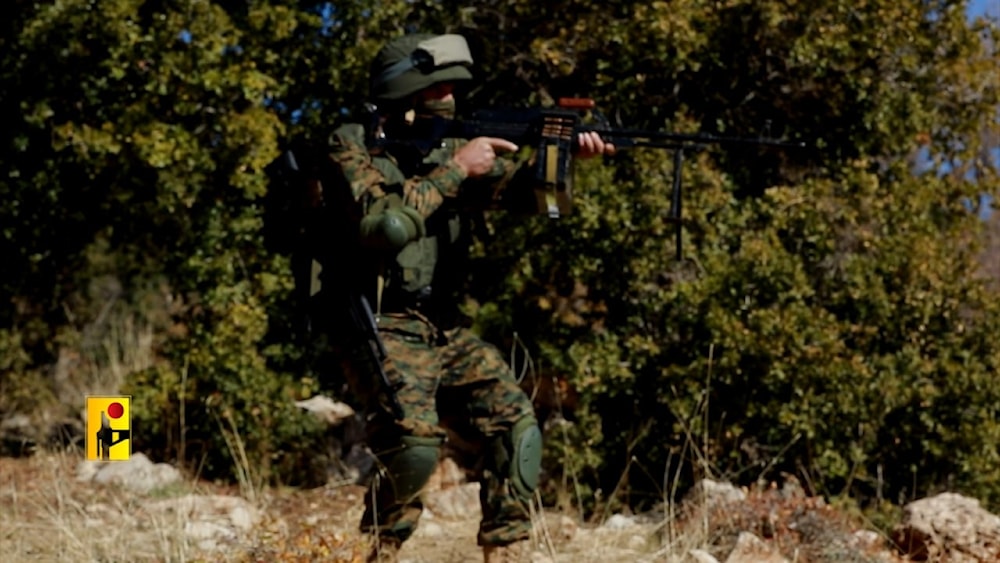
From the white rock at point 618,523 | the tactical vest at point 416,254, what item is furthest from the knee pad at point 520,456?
the white rock at point 618,523

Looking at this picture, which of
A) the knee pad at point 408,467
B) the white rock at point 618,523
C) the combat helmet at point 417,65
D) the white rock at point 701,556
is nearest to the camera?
the knee pad at point 408,467

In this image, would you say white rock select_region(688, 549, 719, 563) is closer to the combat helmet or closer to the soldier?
the soldier

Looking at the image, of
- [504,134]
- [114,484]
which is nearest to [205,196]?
[114,484]

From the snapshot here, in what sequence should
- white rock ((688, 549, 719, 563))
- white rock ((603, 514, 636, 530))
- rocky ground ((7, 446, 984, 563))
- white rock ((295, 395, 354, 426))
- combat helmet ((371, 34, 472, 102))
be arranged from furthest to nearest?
white rock ((295, 395, 354, 426)), white rock ((603, 514, 636, 530)), white rock ((688, 549, 719, 563)), combat helmet ((371, 34, 472, 102)), rocky ground ((7, 446, 984, 563))

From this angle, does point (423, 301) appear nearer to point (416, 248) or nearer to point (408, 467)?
point (416, 248)

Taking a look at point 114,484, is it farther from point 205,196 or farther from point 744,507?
point 744,507

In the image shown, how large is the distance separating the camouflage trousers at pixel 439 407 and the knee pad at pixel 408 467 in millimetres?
18

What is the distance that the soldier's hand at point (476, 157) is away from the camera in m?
4.06

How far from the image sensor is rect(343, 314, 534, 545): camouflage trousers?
388 centimetres

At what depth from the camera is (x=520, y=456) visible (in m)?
3.88

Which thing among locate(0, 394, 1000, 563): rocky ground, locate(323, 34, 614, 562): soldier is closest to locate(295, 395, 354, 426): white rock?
locate(0, 394, 1000, 563): rocky ground

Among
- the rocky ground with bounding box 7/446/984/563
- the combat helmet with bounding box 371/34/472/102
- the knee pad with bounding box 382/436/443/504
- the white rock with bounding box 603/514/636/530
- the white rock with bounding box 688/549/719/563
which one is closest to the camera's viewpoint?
the knee pad with bounding box 382/436/443/504

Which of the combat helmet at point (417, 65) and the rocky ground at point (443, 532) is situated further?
the combat helmet at point (417, 65)

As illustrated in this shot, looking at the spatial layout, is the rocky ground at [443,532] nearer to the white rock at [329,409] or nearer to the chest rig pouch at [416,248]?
the chest rig pouch at [416,248]
